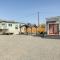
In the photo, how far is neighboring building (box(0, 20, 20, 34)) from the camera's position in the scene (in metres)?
66.3

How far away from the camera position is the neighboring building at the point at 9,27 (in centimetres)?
6627

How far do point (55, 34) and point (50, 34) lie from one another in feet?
3.05

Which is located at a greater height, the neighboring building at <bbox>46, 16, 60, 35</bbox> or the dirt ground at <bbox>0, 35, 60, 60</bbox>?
the neighboring building at <bbox>46, 16, 60, 35</bbox>

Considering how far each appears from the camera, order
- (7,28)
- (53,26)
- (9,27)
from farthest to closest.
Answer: (9,27)
(7,28)
(53,26)

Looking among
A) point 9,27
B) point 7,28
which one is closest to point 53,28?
point 7,28

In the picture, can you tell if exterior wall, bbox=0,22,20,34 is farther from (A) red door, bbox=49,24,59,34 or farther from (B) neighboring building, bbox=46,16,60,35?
(A) red door, bbox=49,24,59,34

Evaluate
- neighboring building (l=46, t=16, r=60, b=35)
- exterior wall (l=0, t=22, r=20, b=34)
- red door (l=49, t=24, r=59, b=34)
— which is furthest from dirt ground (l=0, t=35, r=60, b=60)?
exterior wall (l=0, t=22, r=20, b=34)

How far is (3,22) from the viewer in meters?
66.8

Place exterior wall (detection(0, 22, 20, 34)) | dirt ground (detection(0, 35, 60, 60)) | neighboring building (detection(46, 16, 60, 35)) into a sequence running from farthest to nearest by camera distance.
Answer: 1. exterior wall (detection(0, 22, 20, 34))
2. neighboring building (detection(46, 16, 60, 35))
3. dirt ground (detection(0, 35, 60, 60))

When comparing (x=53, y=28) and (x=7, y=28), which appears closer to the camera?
(x=53, y=28)

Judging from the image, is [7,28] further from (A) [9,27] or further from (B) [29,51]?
(B) [29,51]

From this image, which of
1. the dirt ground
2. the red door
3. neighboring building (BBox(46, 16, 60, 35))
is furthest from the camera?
the red door

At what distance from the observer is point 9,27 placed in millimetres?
67688

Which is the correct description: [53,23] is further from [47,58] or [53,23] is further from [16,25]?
[16,25]
